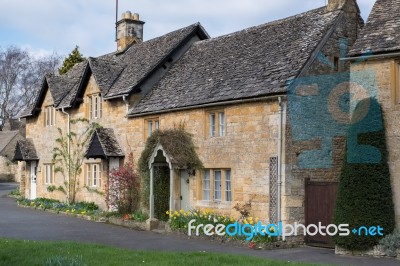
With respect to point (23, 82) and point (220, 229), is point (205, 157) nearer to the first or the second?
point (220, 229)

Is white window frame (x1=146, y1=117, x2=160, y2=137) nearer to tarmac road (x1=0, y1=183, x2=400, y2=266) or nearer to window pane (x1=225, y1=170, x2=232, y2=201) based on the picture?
tarmac road (x1=0, y1=183, x2=400, y2=266)

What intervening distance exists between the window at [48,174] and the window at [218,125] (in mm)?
15934

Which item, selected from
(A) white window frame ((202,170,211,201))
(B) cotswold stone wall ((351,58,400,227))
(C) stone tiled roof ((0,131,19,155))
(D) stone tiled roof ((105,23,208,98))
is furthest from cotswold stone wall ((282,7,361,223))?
(C) stone tiled roof ((0,131,19,155))

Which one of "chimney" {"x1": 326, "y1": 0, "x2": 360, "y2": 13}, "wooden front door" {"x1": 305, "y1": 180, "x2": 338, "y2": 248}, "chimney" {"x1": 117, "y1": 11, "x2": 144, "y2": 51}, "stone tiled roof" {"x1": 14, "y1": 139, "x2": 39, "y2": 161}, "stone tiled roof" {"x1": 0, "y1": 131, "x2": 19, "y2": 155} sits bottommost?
"wooden front door" {"x1": 305, "y1": 180, "x2": 338, "y2": 248}

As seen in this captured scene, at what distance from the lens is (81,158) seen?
101ft

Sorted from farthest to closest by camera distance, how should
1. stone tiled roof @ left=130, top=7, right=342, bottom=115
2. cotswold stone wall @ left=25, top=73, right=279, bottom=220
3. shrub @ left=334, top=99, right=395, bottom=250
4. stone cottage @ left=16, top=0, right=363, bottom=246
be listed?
1. stone tiled roof @ left=130, top=7, right=342, bottom=115
2. cotswold stone wall @ left=25, top=73, right=279, bottom=220
3. stone cottage @ left=16, top=0, right=363, bottom=246
4. shrub @ left=334, top=99, right=395, bottom=250

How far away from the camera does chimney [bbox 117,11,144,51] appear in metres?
34.4

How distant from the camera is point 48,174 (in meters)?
34.9

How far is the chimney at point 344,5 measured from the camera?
21000 mm

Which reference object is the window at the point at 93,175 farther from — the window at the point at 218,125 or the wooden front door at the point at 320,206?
the wooden front door at the point at 320,206

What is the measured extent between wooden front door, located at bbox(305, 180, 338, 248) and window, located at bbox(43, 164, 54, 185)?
1991cm

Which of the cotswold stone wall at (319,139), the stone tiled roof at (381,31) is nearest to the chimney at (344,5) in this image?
the cotswold stone wall at (319,139)

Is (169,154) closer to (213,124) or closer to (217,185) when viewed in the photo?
(213,124)

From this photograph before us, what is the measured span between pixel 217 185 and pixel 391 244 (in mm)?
7518
